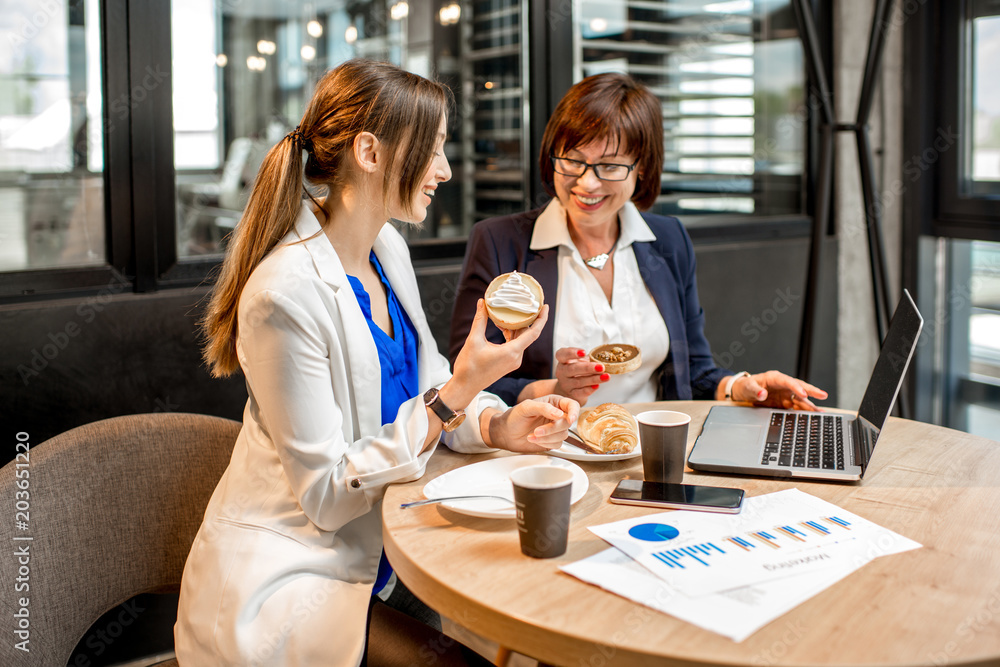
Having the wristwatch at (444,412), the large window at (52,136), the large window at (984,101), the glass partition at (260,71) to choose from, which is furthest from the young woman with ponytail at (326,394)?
the large window at (984,101)

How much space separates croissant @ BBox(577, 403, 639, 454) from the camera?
56.6 inches

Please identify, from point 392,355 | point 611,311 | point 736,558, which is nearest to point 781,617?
point 736,558

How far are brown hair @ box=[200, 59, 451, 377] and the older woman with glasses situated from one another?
55 cm

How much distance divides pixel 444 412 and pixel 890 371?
0.74 metres

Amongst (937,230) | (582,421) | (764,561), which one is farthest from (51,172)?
(937,230)

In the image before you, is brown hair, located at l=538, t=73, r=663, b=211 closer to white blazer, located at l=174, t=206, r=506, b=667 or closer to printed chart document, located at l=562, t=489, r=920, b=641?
white blazer, located at l=174, t=206, r=506, b=667

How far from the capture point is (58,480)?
1387mm

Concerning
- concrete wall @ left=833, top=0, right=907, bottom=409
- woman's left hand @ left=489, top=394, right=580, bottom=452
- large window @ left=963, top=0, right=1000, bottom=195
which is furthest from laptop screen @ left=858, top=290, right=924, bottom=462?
large window @ left=963, top=0, right=1000, bottom=195

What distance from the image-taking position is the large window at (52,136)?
218cm

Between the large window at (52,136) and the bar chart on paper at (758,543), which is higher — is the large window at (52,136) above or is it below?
above

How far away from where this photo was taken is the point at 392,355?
5.18 feet

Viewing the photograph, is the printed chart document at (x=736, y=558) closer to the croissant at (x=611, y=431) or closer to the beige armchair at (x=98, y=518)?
the croissant at (x=611, y=431)

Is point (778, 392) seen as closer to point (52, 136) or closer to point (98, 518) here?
point (98, 518)

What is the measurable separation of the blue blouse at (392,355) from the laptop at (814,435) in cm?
54
